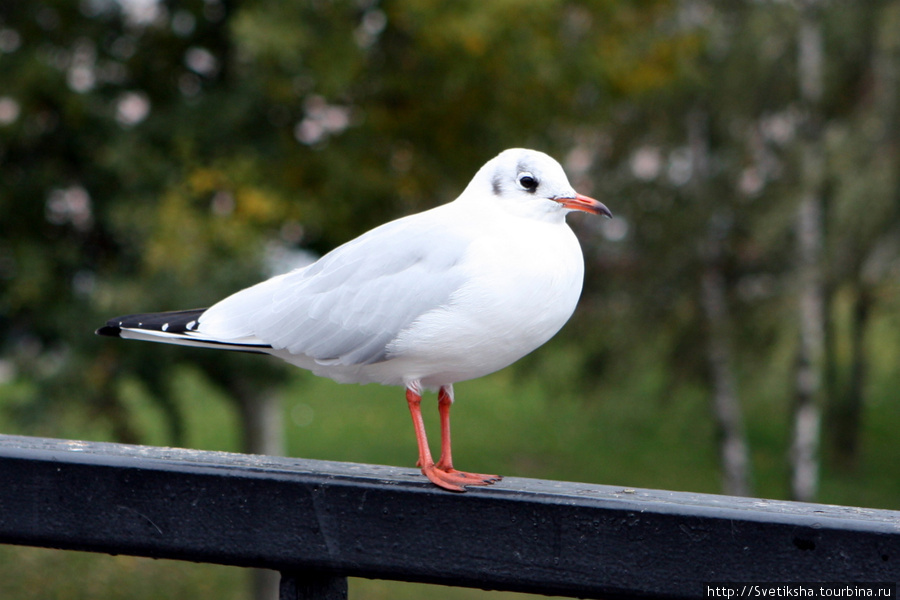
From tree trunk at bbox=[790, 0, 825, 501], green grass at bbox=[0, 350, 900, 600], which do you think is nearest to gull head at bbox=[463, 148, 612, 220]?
tree trunk at bbox=[790, 0, 825, 501]

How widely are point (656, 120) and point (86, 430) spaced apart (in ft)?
19.0

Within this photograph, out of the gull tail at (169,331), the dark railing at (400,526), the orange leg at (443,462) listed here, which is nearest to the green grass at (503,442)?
the orange leg at (443,462)

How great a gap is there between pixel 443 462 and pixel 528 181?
69 centimetres

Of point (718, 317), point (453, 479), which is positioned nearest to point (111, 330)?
point (453, 479)

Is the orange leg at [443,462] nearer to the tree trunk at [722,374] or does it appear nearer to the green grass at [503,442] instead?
the green grass at [503,442]

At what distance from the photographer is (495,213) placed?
2400mm

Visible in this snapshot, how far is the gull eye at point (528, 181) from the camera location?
7.95ft

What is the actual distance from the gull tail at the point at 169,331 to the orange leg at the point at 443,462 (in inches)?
14.7

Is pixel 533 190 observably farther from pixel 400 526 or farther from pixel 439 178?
pixel 439 178

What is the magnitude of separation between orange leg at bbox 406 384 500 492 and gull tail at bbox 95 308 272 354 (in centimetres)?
37

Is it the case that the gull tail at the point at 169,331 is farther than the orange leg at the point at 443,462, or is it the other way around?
the gull tail at the point at 169,331

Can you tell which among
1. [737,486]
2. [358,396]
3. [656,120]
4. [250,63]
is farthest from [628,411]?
[358,396]

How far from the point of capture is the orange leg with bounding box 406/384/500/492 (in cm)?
203

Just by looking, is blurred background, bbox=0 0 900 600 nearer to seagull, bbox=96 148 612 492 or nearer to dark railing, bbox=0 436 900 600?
seagull, bbox=96 148 612 492
